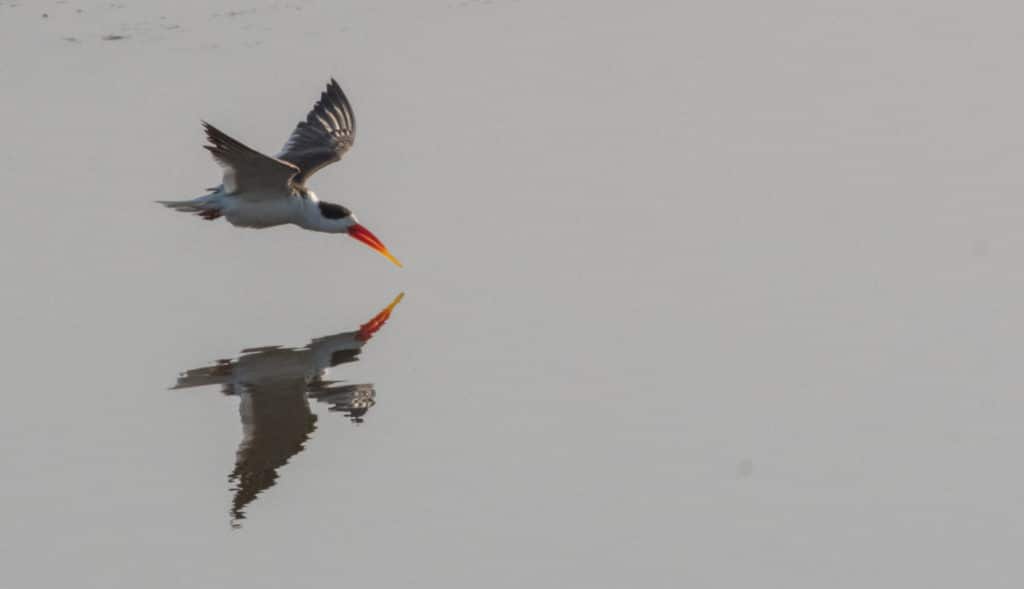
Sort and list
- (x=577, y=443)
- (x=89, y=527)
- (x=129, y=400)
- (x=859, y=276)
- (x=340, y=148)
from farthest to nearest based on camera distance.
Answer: (x=340, y=148) < (x=859, y=276) < (x=129, y=400) < (x=577, y=443) < (x=89, y=527)

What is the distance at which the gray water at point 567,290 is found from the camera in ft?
22.3

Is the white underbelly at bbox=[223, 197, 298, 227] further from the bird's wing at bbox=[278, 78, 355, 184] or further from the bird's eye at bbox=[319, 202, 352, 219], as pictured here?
the bird's wing at bbox=[278, 78, 355, 184]

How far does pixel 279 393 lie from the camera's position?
8484 mm

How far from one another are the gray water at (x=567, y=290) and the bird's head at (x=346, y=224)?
184 millimetres

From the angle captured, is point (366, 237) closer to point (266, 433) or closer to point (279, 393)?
point (279, 393)

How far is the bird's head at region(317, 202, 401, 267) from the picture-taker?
10.1 metres

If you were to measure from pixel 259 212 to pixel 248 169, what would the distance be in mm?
506

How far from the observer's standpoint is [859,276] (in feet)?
30.3

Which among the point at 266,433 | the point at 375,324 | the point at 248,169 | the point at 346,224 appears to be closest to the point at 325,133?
the point at 346,224

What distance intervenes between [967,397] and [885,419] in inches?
15.1

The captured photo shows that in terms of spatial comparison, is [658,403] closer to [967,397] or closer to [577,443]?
[577,443]

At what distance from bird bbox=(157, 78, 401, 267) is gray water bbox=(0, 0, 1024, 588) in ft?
1.06

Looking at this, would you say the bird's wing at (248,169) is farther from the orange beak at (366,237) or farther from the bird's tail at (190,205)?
the orange beak at (366,237)

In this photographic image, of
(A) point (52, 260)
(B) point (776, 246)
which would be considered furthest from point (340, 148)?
(B) point (776, 246)
